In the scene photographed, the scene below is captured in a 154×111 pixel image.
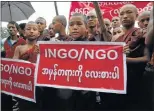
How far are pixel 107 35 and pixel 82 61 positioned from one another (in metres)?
0.77

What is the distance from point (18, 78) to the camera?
11.8 ft

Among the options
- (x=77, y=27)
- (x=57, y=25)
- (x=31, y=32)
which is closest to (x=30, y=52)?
(x=31, y=32)


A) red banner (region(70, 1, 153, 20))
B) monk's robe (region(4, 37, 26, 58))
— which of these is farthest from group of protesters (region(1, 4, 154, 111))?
red banner (region(70, 1, 153, 20))

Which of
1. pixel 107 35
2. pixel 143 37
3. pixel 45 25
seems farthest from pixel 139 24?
pixel 45 25

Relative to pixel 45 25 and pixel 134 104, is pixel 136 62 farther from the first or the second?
pixel 45 25

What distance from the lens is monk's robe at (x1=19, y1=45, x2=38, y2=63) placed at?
3.52 m

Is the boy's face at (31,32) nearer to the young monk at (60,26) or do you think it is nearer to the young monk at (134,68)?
the young monk at (60,26)

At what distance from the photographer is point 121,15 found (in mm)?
3311

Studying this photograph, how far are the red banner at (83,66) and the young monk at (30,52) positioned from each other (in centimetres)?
13

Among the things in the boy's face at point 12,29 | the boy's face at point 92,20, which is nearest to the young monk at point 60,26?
the boy's face at point 92,20

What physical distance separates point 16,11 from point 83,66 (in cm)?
462

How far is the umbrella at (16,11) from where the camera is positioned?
7.05 meters

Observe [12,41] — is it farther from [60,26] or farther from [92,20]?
[92,20]

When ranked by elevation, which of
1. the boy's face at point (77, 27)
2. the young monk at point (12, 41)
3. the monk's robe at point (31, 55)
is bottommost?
Answer: the monk's robe at point (31, 55)
